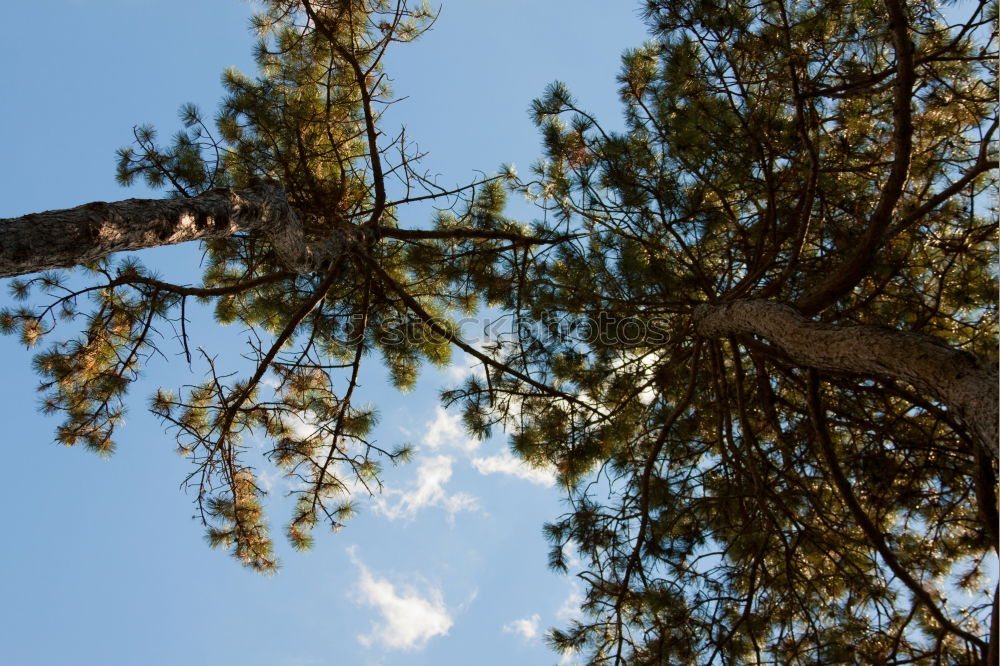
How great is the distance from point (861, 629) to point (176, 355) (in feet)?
15.3

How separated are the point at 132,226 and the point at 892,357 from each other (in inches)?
120

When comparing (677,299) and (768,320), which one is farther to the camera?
(677,299)

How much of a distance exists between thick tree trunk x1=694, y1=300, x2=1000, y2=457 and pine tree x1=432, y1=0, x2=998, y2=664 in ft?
0.14

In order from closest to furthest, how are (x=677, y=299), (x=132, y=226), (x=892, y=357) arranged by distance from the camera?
(x=892, y=357)
(x=132, y=226)
(x=677, y=299)

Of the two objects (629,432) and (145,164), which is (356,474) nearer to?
(629,432)

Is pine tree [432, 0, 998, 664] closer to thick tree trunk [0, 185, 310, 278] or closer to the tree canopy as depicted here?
the tree canopy

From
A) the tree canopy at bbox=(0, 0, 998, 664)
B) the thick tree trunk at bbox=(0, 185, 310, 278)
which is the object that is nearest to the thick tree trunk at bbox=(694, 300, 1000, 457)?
the tree canopy at bbox=(0, 0, 998, 664)

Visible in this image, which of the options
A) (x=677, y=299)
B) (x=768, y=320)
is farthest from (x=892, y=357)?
(x=677, y=299)

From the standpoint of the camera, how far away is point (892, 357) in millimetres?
2166

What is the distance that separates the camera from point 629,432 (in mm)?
4727

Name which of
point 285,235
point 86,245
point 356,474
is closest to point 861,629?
point 356,474

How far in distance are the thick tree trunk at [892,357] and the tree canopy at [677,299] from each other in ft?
0.10

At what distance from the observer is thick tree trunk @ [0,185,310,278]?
2.13 meters

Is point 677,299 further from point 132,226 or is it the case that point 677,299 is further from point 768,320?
point 132,226
